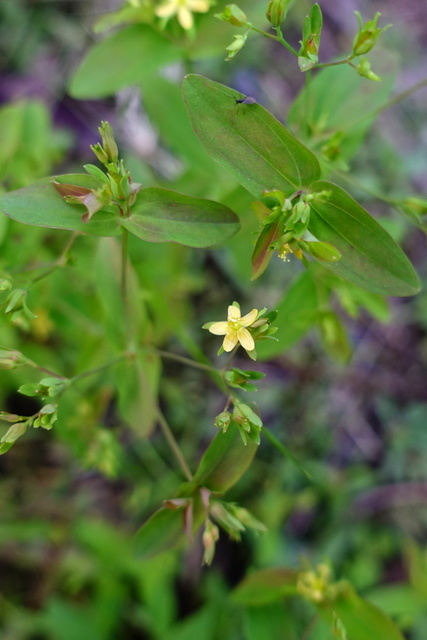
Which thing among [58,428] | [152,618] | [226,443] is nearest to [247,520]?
[226,443]

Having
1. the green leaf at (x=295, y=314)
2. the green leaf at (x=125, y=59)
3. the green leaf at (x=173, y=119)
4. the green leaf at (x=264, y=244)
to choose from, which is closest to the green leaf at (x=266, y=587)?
the green leaf at (x=295, y=314)

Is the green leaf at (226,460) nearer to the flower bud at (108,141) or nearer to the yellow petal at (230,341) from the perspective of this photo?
the yellow petal at (230,341)

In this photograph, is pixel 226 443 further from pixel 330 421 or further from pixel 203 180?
pixel 330 421

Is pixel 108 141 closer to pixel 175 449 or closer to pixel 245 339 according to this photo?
pixel 245 339

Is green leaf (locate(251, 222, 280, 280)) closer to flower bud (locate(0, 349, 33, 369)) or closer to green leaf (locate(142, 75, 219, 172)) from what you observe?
flower bud (locate(0, 349, 33, 369))

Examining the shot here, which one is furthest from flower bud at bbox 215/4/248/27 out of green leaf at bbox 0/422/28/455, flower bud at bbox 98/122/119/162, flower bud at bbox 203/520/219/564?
flower bud at bbox 203/520/219/564
